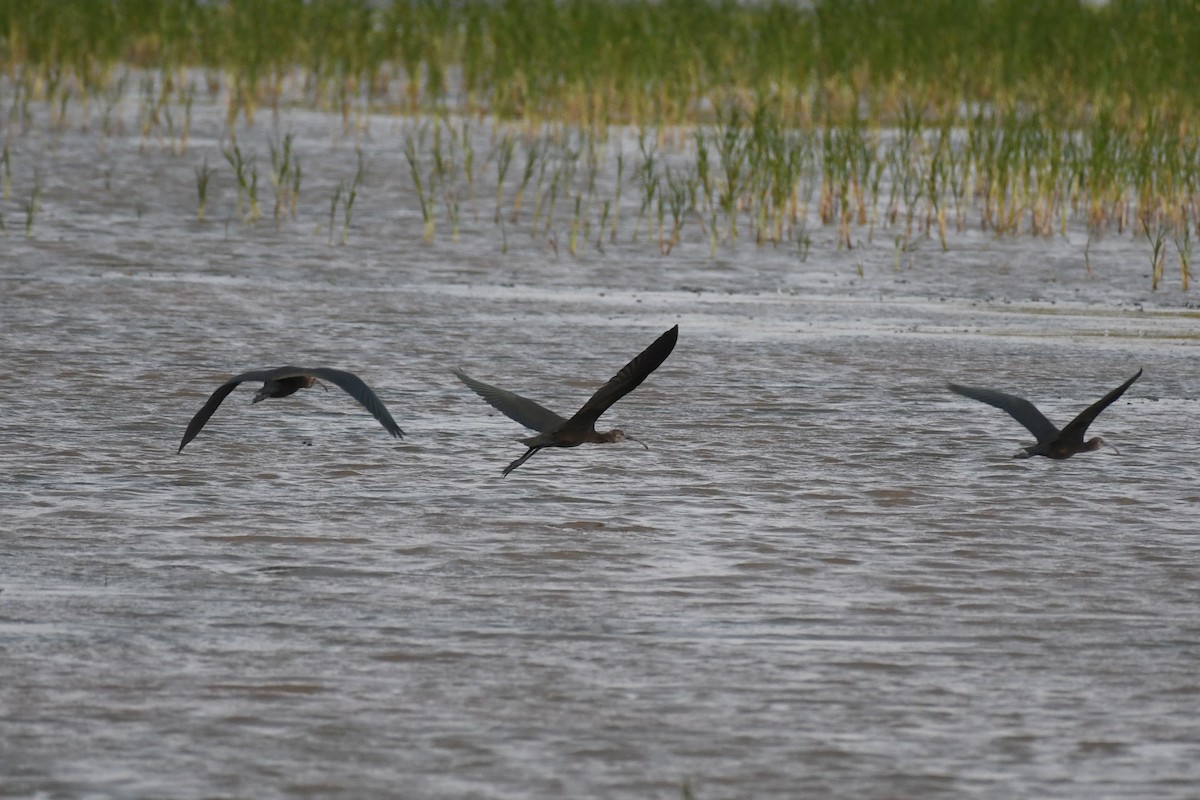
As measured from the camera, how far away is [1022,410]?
678 cm

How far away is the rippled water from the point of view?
13.0 ft

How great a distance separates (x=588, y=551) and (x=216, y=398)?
1.36 meters

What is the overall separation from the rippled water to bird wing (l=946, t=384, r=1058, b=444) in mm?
159

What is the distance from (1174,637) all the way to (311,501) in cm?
249

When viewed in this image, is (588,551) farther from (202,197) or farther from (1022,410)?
(202,197)

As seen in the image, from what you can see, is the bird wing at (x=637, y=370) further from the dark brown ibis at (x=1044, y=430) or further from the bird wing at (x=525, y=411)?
the dark brown ibis at (x=1044, y=430)

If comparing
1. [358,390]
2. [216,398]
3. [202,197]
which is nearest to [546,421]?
[358,390]

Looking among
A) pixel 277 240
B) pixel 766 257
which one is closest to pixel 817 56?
pixel 766 257

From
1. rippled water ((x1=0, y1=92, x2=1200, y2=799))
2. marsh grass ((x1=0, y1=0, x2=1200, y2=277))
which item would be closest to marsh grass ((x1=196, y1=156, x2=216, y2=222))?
marsh grass ((x1=0, y1=0, x2=1200, y2=277))

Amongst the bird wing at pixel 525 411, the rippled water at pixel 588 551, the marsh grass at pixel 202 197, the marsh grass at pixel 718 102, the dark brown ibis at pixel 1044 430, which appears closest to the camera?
the rippled water at pixel 588 551

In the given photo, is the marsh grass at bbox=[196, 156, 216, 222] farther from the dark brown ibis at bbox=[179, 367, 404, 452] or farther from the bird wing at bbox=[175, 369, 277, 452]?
the dark brown ibis at bbox=[179, 367, 404, 452]

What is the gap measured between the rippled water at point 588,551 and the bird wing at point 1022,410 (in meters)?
0.16

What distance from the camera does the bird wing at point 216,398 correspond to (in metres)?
5.99

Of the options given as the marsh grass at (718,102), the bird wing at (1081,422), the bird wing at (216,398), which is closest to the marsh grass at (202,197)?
the marsh grass at (718,102)
